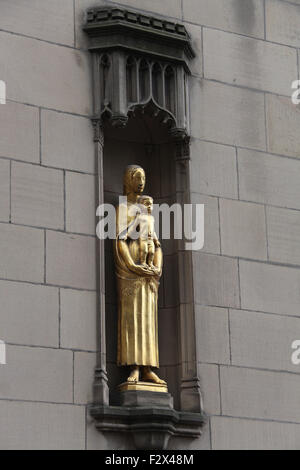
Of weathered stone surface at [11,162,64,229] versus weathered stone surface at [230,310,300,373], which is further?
weathered stone surface at [230,310,300,373]

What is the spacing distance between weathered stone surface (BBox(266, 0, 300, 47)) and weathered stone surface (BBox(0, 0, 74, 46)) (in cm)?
263

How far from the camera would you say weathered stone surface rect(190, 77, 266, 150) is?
15.5 metres

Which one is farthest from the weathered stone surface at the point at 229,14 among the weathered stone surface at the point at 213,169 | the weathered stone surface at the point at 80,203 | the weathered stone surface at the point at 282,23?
the weathered stone surface at the point at 80,203

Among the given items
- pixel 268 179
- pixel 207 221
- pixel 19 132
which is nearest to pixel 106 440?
pixel 207 221

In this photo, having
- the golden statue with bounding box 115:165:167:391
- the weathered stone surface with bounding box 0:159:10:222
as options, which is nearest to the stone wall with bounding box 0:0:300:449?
the weathered stone surface with bounding box 0:159:10:222

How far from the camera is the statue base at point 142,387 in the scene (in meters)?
14.1

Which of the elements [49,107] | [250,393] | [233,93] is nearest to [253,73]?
[233,93]

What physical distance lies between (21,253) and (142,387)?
1.87m

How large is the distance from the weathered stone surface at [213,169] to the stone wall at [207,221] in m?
0.01

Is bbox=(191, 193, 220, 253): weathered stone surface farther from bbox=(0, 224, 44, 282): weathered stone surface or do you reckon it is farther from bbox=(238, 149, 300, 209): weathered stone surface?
bbox=(0, 224, 44, 282): weathered stone surface

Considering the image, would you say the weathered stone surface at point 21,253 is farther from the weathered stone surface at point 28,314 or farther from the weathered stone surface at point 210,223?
the weathered stone surface at point 210,223

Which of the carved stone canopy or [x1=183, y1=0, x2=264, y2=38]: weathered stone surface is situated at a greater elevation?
[x1=183, y1=0, x2=264, y2=38]: weathered stone surface

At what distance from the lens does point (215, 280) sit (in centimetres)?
1497

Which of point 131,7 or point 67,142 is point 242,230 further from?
point 131,7
